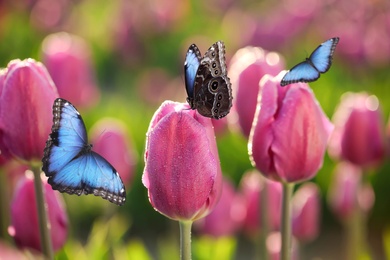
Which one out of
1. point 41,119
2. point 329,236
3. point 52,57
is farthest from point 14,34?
point 41,119

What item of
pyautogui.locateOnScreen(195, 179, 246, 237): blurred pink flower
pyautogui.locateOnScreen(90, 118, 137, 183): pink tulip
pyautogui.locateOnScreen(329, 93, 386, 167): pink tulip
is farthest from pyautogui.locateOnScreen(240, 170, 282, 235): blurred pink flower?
pyautogui.locateOnScreen(90, 118, 137, 183): pink tulip

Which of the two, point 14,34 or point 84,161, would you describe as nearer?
point 84,161

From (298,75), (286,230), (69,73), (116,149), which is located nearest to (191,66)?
(298,75)

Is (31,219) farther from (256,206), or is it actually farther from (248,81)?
(256,206)

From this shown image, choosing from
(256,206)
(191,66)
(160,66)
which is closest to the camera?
(191,66)

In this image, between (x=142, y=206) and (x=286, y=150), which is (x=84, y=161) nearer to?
(x=286, y=150)

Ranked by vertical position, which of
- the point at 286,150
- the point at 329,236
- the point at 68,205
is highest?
the point at 286,150

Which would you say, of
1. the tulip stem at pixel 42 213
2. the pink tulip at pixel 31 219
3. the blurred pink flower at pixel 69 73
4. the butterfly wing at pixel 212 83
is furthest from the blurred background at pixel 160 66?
the butterfly wing at pixel 212 83
